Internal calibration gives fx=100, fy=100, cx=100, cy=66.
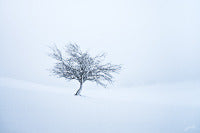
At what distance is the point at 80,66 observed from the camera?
4.13 metres

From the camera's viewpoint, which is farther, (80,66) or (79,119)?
(80,66)

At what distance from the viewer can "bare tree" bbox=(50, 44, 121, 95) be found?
4062mm

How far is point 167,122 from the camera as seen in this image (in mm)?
2088

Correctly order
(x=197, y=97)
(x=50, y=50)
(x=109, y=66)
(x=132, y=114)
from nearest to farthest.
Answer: (x=132, y=114), (x=197, y=97), (x=50, y=50), (x=109, y=66)

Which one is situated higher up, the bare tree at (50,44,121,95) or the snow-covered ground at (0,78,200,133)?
the bare tree at (50,44,121,95)

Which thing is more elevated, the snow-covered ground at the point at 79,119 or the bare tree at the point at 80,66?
the bare tree at the point at 80,66

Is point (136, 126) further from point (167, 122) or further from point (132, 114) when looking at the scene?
point (167, 122)

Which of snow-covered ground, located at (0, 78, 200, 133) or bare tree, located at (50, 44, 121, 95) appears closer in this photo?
snow-covered ground, located at (0, 78, 200, 133)

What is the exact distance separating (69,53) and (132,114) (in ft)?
10.6

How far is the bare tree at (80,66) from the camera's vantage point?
13.3 ft

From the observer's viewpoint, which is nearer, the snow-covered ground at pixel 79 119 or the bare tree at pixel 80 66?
the snow-covered ground at pixel 79 119

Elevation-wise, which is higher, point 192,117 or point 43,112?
point 192,117

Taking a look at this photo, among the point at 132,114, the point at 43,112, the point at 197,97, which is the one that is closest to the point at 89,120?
the point at 43,112

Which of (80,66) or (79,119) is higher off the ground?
(80,66)
